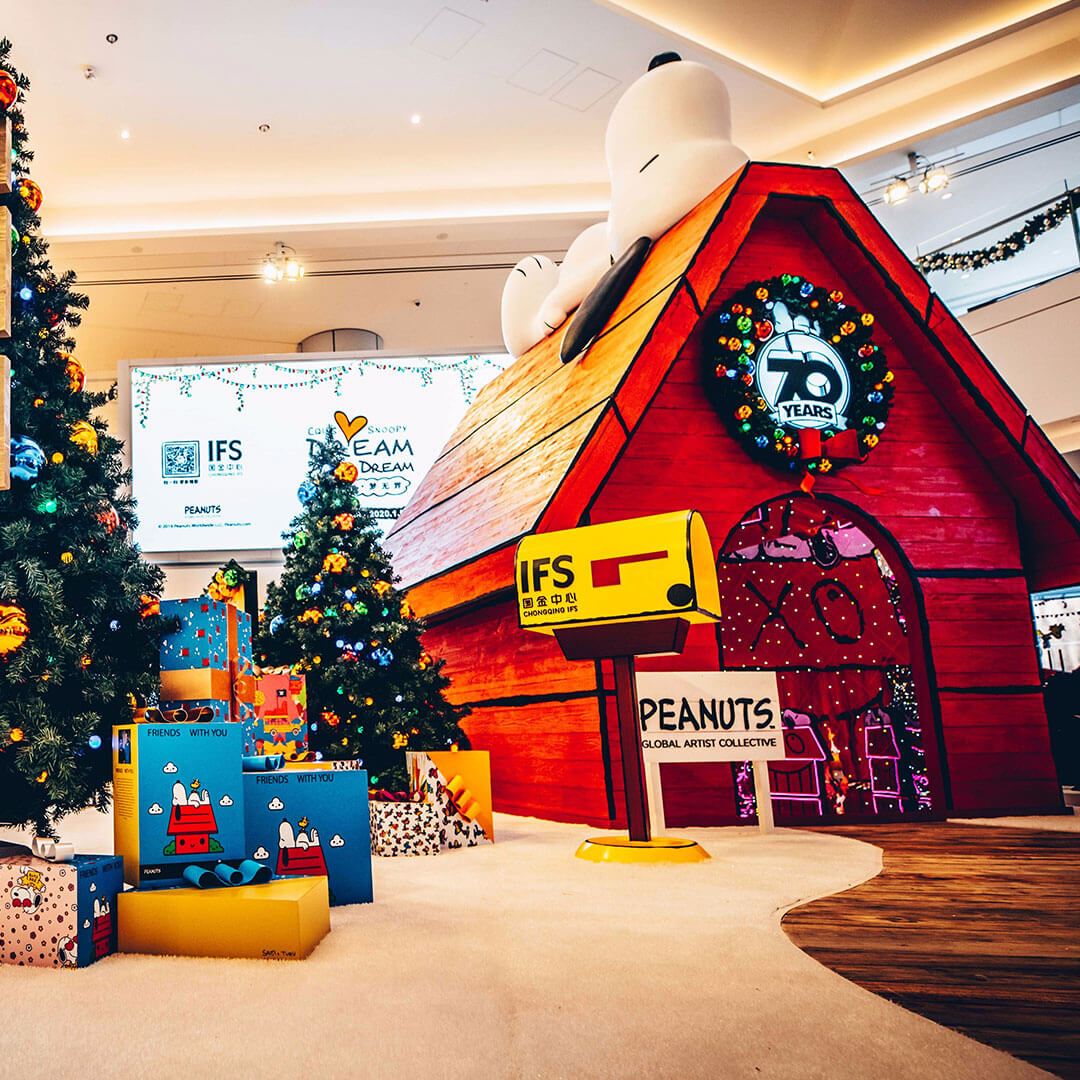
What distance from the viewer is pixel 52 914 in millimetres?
1515

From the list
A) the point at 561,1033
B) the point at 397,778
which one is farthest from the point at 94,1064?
the point at 397,778

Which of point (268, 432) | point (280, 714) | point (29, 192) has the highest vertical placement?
point (268, 432)

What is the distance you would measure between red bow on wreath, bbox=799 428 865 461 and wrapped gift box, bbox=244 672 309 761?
203cm

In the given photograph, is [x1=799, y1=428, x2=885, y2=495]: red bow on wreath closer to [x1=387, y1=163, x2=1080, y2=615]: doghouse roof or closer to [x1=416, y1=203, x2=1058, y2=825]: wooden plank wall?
[x1=416, y1=203, x2=1058, y2=825]: wooden plank wall

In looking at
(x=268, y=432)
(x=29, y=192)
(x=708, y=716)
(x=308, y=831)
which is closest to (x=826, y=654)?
(x=708, y=716)

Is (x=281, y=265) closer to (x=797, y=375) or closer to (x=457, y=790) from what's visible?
(x=797, y=375)

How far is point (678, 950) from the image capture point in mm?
1450

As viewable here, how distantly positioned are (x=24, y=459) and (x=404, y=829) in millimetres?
1537

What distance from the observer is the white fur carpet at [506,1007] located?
100 centimetres

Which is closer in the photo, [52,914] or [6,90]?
[52,914]

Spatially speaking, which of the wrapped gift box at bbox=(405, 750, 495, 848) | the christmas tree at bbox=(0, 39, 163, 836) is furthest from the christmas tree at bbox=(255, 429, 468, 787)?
the christmas tree at bbox=(0, 39, 163, 836)

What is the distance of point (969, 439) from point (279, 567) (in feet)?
17.7

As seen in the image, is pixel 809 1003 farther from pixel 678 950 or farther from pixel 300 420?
pixel 300 420

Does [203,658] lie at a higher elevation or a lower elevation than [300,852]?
higher
